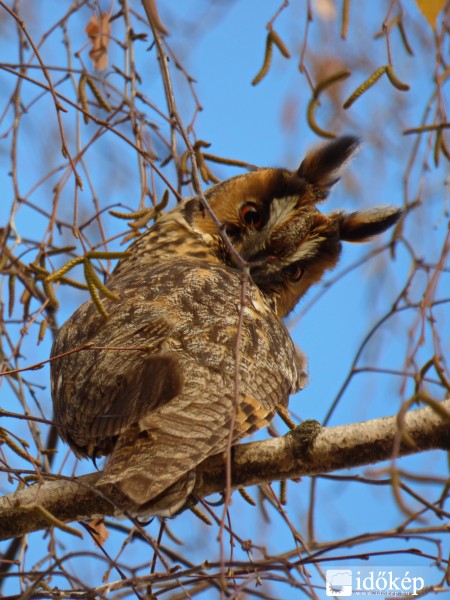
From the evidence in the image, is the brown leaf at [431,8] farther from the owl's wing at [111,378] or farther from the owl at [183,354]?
the owl's wing at [111,378]

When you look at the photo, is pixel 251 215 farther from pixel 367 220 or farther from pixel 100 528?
pixel 100 528

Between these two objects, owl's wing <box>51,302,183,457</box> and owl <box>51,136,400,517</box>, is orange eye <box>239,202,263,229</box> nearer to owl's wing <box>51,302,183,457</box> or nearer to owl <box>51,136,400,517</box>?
owl <box>51,136,400,517</box>

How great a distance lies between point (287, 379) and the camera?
2.64 metres

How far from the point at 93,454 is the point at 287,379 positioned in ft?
2.04

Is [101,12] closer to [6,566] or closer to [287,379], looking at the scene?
[287,379]

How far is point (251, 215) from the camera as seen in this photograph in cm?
345

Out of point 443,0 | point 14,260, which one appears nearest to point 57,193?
point 14,260

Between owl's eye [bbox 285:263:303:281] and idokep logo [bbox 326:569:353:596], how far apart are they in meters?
1.35

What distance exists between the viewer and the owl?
208 cm

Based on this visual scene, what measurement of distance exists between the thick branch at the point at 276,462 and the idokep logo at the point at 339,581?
11.6 inches

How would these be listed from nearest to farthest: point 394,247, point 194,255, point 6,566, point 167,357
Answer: point 167,357 < point 394,247 < point 6,566 < point 194,255

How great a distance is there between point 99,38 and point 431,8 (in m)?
1.63

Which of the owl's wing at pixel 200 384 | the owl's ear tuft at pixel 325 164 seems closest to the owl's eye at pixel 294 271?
the owl's ear tuft at pixel 325 164

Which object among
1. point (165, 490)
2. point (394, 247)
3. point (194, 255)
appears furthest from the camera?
point (194, 255)
